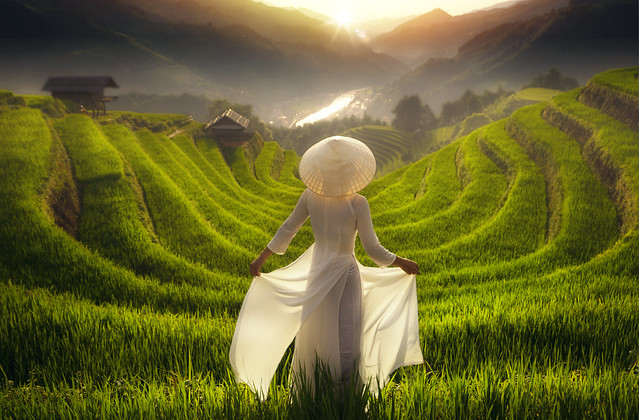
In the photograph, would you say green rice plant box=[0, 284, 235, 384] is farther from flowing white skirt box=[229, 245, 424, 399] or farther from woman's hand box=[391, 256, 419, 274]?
woman's hand box=[391, 256, 419, 274]

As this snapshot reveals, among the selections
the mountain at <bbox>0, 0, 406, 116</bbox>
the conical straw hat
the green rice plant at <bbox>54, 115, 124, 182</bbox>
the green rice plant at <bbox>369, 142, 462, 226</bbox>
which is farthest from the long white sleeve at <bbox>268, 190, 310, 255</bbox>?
the mountain at <bbox>0, 0, 406, 116</bbox>

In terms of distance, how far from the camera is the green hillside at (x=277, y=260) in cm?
192

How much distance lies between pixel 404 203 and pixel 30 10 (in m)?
8.68

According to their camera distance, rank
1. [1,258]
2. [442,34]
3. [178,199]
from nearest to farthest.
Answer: [1,258]
[178,199]
[442,34]

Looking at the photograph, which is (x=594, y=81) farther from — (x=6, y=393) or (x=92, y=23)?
(x=92, y=23)

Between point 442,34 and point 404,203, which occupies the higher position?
point 442,34

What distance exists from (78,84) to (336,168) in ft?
25.1

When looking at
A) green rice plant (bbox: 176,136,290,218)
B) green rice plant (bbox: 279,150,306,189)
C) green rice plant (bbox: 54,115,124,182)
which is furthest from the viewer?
green rice plant (bbox: 279,150,306,189)

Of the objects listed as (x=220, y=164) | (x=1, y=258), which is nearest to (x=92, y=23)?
(x=220, y=164)

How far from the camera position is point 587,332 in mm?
2887

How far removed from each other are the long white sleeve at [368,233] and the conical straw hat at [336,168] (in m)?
0.09

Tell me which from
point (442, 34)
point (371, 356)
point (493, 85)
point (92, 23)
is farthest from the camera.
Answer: point (493, 85)

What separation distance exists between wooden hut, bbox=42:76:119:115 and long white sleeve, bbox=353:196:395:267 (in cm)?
714

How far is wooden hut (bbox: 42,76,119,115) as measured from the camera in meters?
7.10
